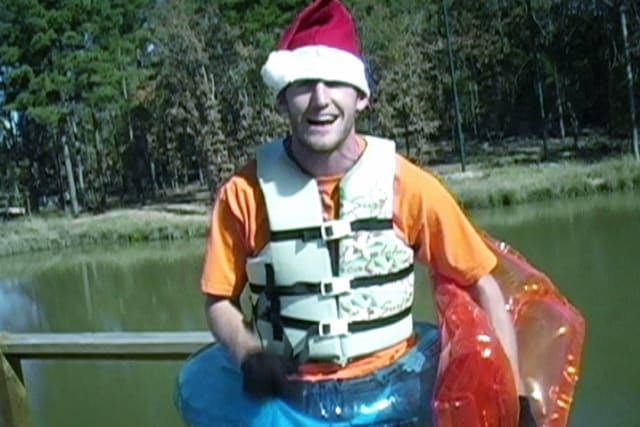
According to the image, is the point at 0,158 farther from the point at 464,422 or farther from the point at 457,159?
the point at 464,422

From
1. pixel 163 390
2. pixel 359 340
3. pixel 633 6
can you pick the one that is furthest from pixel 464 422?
pixel 633 6

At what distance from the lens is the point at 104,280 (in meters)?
11.5

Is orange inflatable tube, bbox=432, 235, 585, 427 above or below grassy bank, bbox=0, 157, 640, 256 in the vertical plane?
above

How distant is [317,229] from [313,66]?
9.0 inches

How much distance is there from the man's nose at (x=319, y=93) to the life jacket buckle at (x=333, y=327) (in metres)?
0.30

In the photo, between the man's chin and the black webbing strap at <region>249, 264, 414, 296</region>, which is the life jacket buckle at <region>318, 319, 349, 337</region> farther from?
the man's chin

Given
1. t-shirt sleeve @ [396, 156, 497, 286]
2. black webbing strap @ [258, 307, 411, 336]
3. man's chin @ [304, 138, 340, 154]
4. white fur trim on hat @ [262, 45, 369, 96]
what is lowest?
black webbing strap @ [258, 307, 411, 336]

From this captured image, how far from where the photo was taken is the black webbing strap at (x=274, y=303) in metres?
1.41

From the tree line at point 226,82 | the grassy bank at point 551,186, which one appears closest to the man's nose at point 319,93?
the grassy bank at point 551,186

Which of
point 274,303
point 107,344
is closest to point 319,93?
point 274,303

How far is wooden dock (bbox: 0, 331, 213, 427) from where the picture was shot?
214 cm

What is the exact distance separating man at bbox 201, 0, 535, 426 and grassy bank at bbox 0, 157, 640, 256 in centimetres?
1176

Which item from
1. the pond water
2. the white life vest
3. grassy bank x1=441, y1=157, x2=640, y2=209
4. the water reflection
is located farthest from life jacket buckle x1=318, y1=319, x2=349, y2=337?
grassy bank x1=441, y1=157, x2=640, y2=209

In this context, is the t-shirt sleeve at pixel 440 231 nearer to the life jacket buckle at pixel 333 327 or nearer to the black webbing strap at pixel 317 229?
the black webbing strap at pixel 317 229
